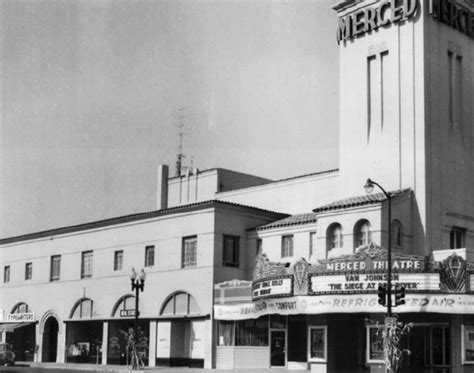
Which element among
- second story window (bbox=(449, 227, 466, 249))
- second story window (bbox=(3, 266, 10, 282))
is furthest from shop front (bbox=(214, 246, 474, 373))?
second story window (bbox=(3, 266, 10, 282))

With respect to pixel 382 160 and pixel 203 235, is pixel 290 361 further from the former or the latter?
pixel 382 160

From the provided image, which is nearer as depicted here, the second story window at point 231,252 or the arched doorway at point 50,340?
the second story window at point 231,252

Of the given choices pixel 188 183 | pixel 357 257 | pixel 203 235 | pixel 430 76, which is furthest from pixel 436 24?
pixel 188 183

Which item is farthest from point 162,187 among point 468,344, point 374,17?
point 468,344

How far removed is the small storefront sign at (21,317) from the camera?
5592cm

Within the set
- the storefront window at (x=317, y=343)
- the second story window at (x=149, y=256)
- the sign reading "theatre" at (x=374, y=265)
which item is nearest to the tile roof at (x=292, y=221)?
the second story window at (x=149, y=256)

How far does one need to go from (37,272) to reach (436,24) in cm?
3118

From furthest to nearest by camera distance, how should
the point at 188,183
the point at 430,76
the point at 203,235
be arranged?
1. the point at 188,183
2. the point at 203,235
3. the point at 430,76

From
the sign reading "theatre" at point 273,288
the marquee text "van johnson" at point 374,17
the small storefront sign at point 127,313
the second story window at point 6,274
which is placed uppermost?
the marquee text "van johnson" at point 374,17

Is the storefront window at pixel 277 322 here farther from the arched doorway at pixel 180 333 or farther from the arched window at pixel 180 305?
the arched window at pixel 180 305

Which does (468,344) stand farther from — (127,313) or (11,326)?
(11,326)

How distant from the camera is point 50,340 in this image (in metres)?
55.5

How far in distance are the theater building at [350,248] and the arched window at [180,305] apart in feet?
0.32

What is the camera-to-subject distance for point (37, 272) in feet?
184
